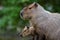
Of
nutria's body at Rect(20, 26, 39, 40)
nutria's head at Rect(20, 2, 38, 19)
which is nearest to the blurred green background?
nutria's head at Rect(20, 2, 38, 19)

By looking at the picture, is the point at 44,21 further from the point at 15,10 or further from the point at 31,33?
the point at 15,10

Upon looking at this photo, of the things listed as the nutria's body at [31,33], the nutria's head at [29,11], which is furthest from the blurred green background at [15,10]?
the nutria's body at [31,33]

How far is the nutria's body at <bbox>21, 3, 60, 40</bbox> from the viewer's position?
3.89 metres

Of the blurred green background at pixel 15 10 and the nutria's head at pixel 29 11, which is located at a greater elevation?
the nutria's head at pixel 29 11

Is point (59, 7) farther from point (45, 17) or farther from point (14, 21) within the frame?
point (45, 17)

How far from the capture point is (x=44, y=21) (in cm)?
399

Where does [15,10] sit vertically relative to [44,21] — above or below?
below

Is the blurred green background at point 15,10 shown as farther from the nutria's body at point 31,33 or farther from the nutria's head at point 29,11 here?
the nutria's body at point 31,33

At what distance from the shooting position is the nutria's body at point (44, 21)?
12.8 feet

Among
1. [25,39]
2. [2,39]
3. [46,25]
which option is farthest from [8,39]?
[46,25]

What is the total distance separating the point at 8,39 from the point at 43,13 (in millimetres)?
1683

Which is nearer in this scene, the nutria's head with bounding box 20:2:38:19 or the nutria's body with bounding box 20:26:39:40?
the nutria's body with bounding box 20:26:39:40

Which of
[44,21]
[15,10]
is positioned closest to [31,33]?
[44,21]

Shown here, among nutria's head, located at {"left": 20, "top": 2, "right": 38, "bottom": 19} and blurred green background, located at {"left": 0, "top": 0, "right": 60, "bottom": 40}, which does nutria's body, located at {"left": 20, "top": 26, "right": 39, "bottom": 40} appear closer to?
nutria's head, located at {"left": 20, "top": 2, "right": 38, "bottom": 19}
